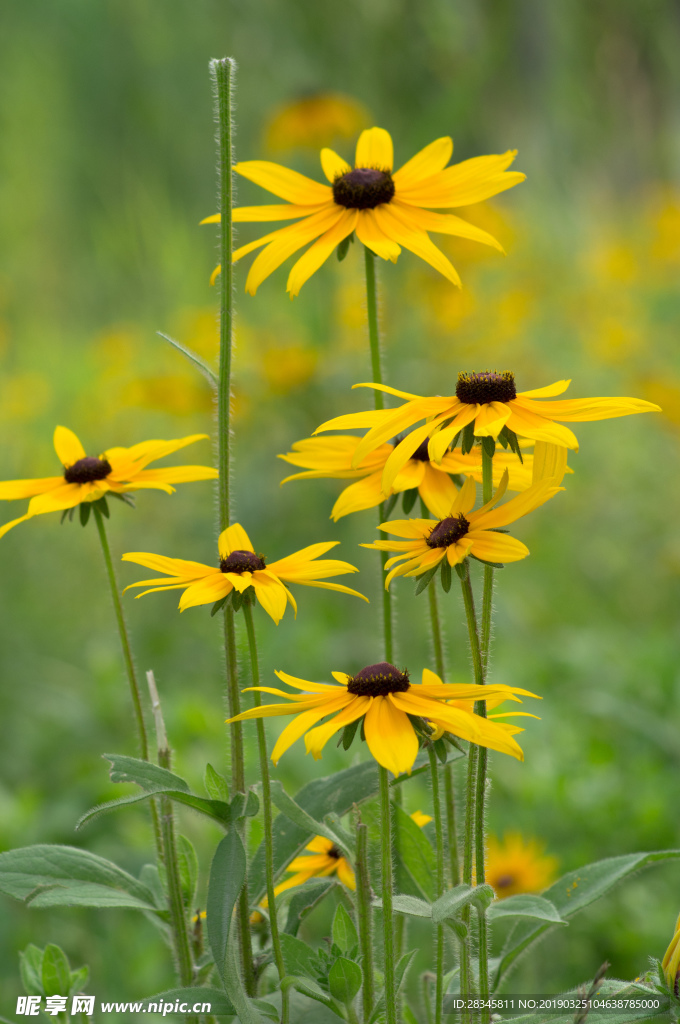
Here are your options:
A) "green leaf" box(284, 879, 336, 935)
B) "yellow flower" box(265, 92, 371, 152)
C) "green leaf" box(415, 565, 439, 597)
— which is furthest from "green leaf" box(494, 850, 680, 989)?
"yellow flower" box(265, 92, 371, 152)

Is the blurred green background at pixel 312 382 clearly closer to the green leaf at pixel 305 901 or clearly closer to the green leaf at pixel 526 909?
the green leaf at pixel 305 901

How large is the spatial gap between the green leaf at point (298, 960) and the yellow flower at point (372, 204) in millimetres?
453

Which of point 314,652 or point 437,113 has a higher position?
point 437,113


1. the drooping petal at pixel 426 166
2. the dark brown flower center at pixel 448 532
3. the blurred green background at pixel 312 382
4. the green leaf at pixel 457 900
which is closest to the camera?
the green leaf at pixel 457 900

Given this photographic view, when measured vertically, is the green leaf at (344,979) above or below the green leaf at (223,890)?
below

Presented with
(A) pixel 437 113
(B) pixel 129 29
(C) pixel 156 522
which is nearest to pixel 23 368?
(C) pixel 156 522

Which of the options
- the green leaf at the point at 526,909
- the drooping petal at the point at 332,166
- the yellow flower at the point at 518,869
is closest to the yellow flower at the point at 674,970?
the green leaf at the point at 526,909

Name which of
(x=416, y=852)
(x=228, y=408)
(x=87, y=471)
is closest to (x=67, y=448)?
(x=87, y=471)

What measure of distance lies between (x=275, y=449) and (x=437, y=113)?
0.82 m

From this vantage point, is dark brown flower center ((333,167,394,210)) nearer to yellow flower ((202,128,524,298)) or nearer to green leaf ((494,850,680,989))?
yellow flower ((202,128,524,298))

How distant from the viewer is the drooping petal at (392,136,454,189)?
788mm

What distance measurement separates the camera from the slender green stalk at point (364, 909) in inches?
21.7

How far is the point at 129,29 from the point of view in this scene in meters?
2.46

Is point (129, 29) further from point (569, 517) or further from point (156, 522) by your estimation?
point (569, 517)
